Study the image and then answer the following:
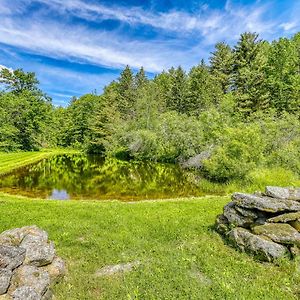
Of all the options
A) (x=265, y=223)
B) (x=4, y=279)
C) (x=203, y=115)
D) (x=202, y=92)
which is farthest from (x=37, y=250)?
(x=202, y=92)

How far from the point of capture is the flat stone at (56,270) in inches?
327

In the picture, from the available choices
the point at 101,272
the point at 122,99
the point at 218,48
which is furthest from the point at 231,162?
the point at 122,99

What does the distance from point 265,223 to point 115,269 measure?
5441mm

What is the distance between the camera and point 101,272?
892 cm

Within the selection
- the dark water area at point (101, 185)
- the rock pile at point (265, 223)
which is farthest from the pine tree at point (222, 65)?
the rock pile at point (265, 223)

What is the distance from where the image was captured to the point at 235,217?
11234 mm

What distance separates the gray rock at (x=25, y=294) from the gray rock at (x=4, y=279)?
0.95ft

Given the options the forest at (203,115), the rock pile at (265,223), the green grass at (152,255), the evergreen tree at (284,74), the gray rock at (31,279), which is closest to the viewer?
the gray rock at (31,279)

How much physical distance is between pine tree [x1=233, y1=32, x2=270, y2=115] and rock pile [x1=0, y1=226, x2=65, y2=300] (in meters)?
45.9

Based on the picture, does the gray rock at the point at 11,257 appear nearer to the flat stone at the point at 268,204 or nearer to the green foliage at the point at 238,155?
the flat stone at the point at 268,204

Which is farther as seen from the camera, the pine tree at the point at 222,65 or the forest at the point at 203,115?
the pine tree at the point at 222,65

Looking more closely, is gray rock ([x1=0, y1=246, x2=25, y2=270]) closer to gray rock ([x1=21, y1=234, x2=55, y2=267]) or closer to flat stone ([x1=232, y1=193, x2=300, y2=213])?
gray rock ([x1=21, y1=234, x2=55, y2=267])

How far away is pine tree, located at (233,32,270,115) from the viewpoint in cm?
5109

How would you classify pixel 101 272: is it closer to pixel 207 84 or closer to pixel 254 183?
pixel 254 183
